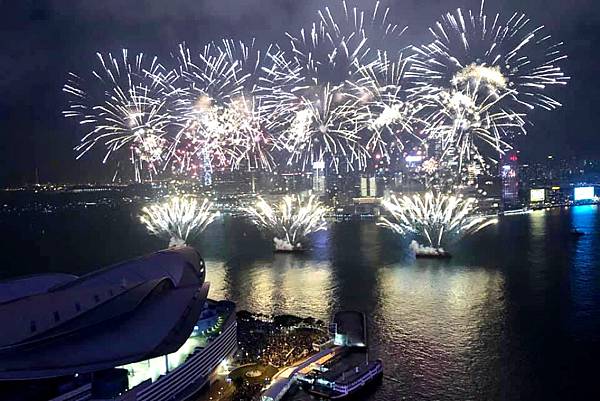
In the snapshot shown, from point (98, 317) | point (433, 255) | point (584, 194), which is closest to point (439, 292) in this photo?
point (433, 255)

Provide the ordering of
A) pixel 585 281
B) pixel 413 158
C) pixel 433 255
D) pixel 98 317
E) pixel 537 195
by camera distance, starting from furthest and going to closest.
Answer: pixel 413 158 < pixel 537 195 < pixel 433 255 < pixel 585 281 < pixel 98 317

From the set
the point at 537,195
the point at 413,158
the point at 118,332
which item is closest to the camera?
the point at 118,332

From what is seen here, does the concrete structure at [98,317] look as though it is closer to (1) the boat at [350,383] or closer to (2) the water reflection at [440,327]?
(1) the boat at [350,383]

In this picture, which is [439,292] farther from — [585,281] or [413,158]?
[413,158]

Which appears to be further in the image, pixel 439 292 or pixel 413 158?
pixel 413 158

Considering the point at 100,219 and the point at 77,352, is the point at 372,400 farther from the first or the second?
the point at 100,219

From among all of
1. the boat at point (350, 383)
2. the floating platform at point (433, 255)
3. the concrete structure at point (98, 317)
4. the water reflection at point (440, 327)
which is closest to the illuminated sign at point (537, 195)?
the floating platform at point (433, 255)

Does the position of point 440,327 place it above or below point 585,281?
below
